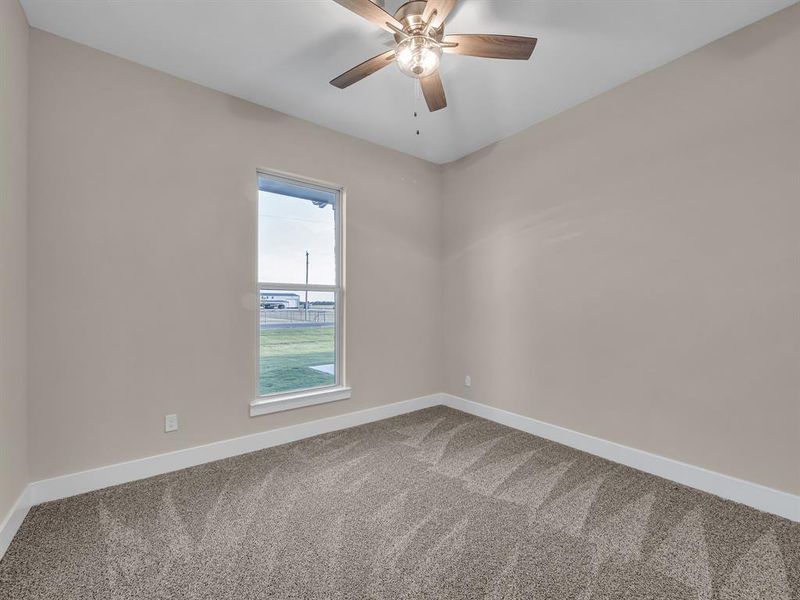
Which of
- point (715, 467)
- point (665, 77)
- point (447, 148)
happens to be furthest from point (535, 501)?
point (447, 148)

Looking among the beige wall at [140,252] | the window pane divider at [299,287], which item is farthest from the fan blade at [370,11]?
the window pane divider at [299,287]

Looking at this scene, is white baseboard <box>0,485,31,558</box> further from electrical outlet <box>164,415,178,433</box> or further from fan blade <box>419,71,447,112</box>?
fan blade <box>419,71,447,112</box>

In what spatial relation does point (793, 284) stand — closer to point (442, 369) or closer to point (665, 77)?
point (665, 77)

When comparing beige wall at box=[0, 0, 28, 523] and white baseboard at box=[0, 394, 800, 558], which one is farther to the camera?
white baseboard at box=[0, 394, 800, 558]

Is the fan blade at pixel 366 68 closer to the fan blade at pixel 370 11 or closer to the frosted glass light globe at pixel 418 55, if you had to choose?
the frosted glass light globe at pixel 418 55

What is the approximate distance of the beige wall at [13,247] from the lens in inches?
69.4

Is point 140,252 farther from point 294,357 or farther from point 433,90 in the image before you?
point 433,90

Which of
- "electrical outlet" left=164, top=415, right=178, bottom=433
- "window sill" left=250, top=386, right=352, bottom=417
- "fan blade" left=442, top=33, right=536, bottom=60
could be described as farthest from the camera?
"window sill" left=250, top=386, right=352, bottom=417

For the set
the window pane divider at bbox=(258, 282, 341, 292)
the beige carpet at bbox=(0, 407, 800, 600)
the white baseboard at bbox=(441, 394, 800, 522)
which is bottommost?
the beige carpet at bbox=(0, 407, 800, 600)

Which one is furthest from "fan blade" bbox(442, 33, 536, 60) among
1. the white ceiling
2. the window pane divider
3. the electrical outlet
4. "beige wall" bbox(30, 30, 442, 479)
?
the electrical outlet

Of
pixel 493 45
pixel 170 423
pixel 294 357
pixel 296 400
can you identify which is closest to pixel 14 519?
pixel 170 423

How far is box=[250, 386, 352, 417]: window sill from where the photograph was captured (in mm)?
2965

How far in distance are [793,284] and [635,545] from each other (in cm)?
165

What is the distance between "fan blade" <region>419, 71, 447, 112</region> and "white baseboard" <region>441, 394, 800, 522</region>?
2.68m
